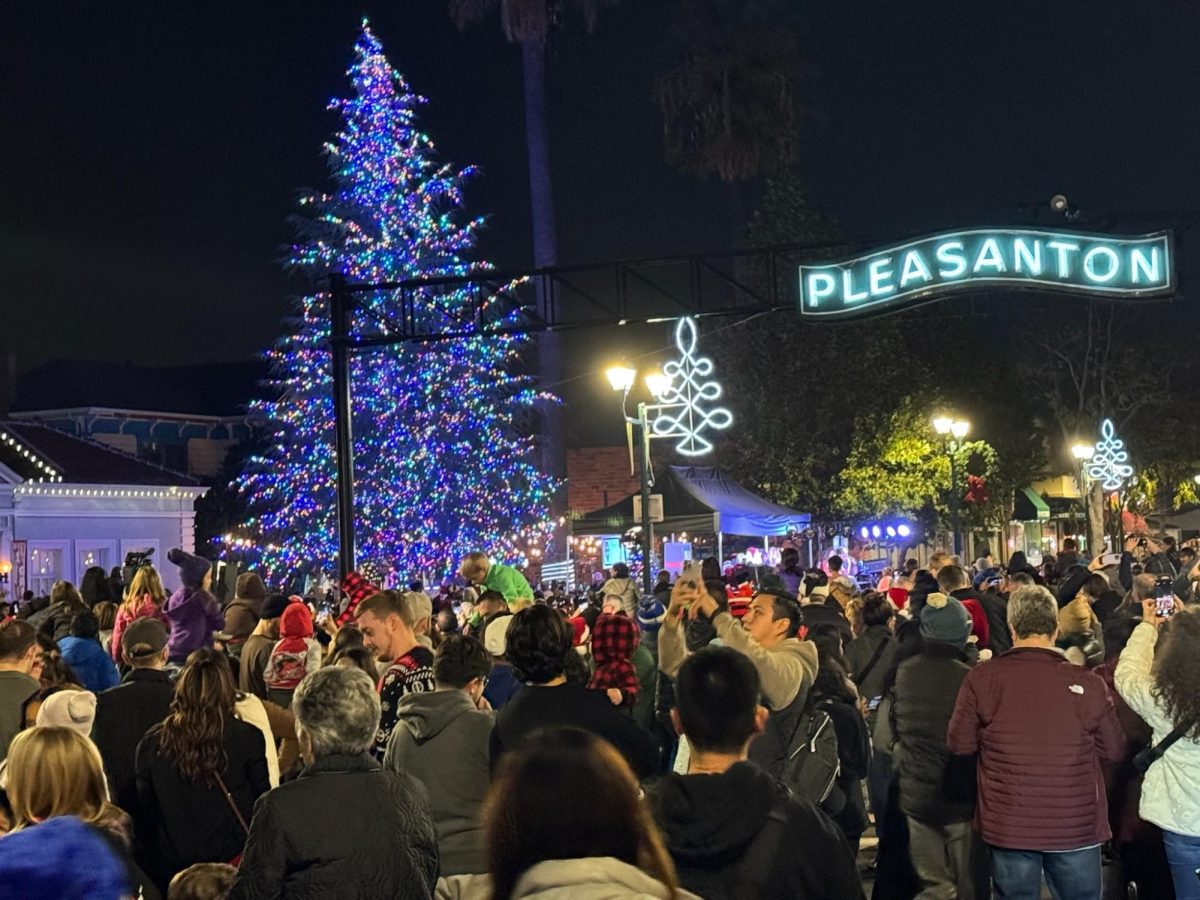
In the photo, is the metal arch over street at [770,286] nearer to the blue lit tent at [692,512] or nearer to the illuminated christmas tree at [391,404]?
the blue lit tent at [692,512]

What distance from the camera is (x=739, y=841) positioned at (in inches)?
148

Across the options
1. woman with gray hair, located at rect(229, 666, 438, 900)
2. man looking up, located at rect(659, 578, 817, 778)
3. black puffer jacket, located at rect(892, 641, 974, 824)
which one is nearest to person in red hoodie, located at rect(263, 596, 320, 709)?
man looking up, located at rect(659, 578, 817, 778)

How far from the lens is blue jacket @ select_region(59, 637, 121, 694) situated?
875 cm

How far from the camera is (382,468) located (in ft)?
118

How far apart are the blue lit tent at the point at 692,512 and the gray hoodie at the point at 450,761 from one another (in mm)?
15661

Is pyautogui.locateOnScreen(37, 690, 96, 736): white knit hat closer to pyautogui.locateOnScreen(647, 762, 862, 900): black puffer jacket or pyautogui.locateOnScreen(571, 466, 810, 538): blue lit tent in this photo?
pyautogui.locateOnScreen(647, 762, 862, 900): black puffer jacket

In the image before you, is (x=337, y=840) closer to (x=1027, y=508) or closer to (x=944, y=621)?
(x=944, y=621)

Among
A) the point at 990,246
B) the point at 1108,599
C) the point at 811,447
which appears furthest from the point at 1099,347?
the point at 1108,599

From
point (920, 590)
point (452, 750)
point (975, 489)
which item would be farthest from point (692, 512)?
point (975, 489)

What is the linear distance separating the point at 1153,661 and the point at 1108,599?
6.19 meters

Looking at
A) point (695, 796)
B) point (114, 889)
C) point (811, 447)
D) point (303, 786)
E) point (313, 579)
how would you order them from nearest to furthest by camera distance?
point (114, 889)
point (695, 796)
point (303, 786)
point (313, 579)
point (811, 447)

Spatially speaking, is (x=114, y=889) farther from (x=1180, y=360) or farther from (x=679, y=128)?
(x=1180, y=360)

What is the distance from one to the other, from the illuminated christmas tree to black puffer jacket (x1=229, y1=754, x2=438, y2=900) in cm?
3065

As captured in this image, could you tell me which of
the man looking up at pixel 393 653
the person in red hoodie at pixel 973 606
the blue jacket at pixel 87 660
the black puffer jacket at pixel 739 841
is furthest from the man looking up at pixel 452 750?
the person in red hoodie at pixel 973 606
